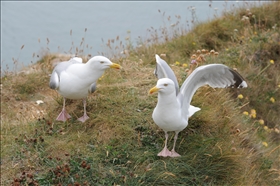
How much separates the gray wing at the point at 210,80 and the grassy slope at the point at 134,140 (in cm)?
41

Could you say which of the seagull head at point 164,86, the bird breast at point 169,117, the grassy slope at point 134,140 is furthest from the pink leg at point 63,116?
the seagull head at point 164,86

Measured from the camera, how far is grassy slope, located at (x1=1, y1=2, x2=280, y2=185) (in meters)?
2.93

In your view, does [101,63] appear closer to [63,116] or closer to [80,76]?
[80,76]

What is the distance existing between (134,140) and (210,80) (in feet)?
2.60

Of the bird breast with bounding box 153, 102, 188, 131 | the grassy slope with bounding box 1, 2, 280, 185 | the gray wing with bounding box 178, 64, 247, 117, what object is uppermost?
the gray wing with bounding box 178, 64, 247, 117

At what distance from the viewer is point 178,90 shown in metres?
2.99

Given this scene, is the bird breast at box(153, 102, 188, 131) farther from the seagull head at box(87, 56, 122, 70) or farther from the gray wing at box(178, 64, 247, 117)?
the seagull head at box(87, 56, 122, 70)

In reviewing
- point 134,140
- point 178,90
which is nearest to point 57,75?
point 134,140

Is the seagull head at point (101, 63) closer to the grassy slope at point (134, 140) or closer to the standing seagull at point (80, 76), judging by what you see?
the standing seagull at point (80, 76)

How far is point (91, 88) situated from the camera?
10.9ft

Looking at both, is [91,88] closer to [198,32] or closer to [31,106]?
[31,106]

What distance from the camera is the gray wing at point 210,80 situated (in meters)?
2.92

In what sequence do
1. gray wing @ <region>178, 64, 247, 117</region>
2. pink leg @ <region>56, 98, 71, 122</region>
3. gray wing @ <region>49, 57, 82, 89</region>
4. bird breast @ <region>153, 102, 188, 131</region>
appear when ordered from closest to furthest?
bird breast @ <region>153, 102, 188, 131</region>, gray wing @ <region>178, 64, 247, 117</region>, gray wing @ <region>49, 57, 82, 89</region>, pink leg @ <region>56, 98, 71, 122</region>

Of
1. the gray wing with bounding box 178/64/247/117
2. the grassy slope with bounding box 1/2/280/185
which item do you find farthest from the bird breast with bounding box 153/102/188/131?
the grassy slope with bounding box 1/2/280/185
